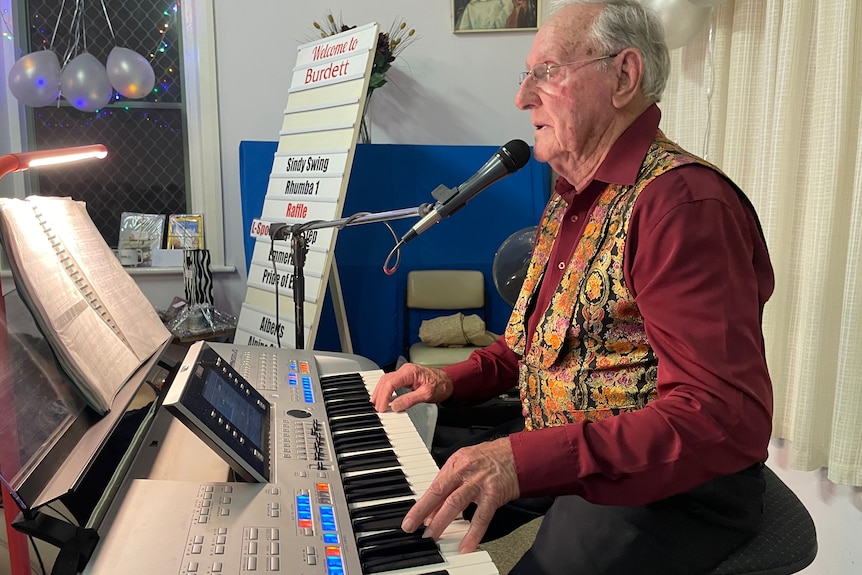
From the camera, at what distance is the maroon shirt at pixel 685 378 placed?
0.89 meters

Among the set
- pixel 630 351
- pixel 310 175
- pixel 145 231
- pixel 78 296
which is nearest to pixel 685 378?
pixel 630 351

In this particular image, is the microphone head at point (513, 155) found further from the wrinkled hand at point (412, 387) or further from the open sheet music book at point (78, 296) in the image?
the open sheet music book at point (78, 296)

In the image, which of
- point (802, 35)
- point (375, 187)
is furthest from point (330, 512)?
point (375, 187)

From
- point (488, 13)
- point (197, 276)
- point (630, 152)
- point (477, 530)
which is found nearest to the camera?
point (477, 530)

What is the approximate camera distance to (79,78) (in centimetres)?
316

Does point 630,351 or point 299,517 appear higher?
point 630,351

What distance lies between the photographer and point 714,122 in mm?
2160

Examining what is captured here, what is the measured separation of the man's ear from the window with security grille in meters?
3.08

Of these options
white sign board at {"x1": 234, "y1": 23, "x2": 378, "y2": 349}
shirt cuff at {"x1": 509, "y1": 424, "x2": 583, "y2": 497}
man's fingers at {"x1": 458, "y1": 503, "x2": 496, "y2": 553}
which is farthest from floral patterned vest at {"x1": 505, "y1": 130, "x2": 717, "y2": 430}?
white sign board at {"x1": 234, "y1": 23, "x2": 378, "y2": 349}

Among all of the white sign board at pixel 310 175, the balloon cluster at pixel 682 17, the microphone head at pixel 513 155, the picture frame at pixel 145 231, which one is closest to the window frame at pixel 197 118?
the picture frame at pixel 145 231

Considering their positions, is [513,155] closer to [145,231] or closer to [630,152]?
[630,152]

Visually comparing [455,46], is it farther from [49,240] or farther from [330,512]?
[330,512]

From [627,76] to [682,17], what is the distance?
3.48 feet

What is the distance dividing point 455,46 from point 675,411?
129 inches
